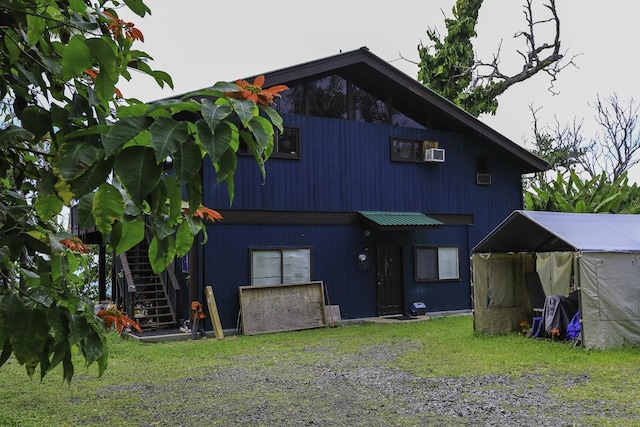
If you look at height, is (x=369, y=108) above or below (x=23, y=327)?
above

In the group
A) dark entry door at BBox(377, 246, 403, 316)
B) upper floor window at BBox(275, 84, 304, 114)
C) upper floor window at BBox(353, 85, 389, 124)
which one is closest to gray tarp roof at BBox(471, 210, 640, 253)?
dark entry door at BBox(377, 246, 403, 316)

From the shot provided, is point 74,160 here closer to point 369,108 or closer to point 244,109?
point 244,109

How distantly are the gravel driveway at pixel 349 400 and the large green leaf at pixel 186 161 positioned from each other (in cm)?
436

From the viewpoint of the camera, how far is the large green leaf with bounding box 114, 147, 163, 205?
1.30m

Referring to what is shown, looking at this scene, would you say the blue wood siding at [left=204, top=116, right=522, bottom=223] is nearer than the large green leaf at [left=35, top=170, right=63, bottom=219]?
No

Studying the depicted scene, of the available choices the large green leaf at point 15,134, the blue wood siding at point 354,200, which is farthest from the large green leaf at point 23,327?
the blue wood siding at point 354,200

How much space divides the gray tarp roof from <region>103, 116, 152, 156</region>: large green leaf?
8651 mm

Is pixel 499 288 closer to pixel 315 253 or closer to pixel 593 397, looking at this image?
pixel 315 253

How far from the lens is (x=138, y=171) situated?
1.31 meters

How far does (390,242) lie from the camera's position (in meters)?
14.2

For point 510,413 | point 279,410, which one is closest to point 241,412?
point 279,410

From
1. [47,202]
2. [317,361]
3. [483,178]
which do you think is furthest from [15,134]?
[483,178]

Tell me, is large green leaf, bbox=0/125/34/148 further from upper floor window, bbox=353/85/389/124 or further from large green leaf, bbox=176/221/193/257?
upper floor window, bbox=353/85/389/124

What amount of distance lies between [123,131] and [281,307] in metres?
11.4
